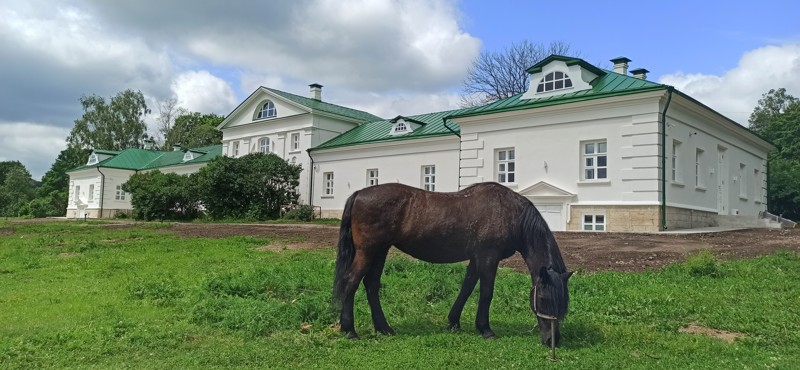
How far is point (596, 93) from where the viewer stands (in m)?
21.0

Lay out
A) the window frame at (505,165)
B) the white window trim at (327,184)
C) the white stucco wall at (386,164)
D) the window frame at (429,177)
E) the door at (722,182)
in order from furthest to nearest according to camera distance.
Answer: the white window trim at (327,184), the window frame at (429,177), the white stucco wall at (386,164), the door at (722,182), the window frame at (505,165)

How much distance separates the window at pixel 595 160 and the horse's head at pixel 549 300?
16.7m

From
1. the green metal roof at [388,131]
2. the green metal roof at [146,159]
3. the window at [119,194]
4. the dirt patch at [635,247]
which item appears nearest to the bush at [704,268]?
the dirt patch at [635,247]

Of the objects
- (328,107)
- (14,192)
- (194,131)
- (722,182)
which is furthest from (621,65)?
(14,192)

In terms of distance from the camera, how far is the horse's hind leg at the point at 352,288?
19.6 ft

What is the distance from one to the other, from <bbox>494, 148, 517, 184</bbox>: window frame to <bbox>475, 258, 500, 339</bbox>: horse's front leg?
58.6ft

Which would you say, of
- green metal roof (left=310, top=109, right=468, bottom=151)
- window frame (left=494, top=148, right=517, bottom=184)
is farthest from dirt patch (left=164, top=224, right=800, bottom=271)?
green metal roof (left=310, top=109, right=468, bottom=151)

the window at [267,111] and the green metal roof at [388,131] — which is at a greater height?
the window at [267,111]

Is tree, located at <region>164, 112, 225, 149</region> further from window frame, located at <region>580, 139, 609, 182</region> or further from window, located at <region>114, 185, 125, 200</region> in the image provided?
window frame, located at <region>580, 139, 609, 182</region>

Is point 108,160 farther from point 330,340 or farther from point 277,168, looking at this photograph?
point 330,340

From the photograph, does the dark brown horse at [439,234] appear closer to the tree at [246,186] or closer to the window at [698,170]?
the window at [698,170]

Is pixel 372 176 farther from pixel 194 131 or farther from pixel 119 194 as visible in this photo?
pixel 194 131

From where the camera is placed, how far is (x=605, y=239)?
15.7m

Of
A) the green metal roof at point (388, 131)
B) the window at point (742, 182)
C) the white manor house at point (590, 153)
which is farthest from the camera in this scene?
the green metal roof at point (388, 131)
